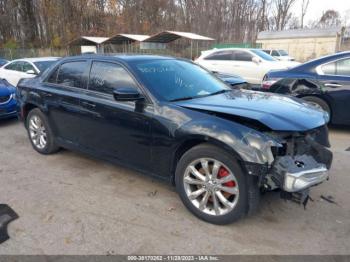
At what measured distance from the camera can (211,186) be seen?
3191 mm

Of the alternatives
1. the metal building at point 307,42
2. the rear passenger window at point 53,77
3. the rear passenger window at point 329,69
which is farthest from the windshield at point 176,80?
the metal building at point 307,42

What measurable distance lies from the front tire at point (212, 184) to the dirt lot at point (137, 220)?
0.15m

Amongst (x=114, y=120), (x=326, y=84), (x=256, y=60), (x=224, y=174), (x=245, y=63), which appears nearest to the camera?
(x=224, y=174)

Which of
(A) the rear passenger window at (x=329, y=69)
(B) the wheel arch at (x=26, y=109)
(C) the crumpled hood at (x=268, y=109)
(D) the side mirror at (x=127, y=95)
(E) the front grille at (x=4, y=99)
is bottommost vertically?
(E) the front grille at (x=4, y=99)

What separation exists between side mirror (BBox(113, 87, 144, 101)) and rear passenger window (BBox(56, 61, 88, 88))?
1112 millimetres

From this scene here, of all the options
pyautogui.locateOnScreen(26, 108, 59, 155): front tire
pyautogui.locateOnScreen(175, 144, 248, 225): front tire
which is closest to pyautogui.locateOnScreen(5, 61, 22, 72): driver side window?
pyautogui.locateOnScreen(26, 108, 59, 155): front tire

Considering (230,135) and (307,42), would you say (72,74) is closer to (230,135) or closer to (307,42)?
(230,135)

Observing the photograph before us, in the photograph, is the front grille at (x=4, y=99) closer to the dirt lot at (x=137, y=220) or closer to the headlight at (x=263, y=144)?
the dirt lot at (x=137, y=220)

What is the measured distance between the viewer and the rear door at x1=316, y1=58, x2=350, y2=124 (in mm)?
6000

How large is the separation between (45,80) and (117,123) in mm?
1943

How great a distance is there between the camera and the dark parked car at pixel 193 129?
293 cm

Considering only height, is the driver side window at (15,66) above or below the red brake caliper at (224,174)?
above

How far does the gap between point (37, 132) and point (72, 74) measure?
1341mm

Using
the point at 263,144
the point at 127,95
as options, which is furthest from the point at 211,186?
the point at 127,95
